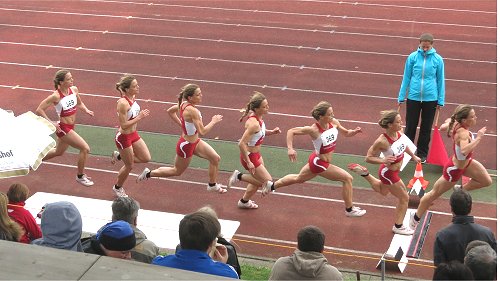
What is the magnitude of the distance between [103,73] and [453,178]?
9444 mm

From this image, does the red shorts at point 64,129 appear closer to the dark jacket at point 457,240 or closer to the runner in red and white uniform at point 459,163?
the runner in red and white uniform at point 459,163

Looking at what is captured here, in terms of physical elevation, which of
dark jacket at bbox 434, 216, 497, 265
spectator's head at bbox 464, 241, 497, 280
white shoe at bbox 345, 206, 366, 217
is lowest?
white shoe at bbox 345, 206, 366, 217

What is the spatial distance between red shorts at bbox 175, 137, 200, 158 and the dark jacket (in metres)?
4.79

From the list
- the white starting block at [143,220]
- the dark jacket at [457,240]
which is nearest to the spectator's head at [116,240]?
the dark jacket at [457,240]

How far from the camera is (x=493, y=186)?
1241 centimetres

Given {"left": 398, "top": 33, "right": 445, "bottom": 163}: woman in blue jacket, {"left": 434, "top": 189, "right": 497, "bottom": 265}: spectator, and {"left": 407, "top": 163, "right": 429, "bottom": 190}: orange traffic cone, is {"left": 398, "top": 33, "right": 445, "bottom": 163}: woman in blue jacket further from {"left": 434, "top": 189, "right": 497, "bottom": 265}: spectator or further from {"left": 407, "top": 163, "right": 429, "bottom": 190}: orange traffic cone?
{"left": 434, "top": 189, "right": 497, "bottom": 265}: spectator

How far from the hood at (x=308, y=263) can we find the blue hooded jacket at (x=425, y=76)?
7238 millimetres

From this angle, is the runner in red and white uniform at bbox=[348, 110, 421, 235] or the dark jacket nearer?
the dark jacket

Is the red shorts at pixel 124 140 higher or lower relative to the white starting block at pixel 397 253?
higher

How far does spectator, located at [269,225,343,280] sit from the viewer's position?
20.7 ft

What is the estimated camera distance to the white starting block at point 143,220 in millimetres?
10609

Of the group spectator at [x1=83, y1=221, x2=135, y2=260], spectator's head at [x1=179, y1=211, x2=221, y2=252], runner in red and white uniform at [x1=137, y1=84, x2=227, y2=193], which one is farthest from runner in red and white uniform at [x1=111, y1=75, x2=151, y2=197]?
spectator's head at [x1=179, y1=211, x2=221, y2=252]

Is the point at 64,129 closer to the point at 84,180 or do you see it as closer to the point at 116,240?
the point at 84,180

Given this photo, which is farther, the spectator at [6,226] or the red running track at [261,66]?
the red running track at [261,66]
